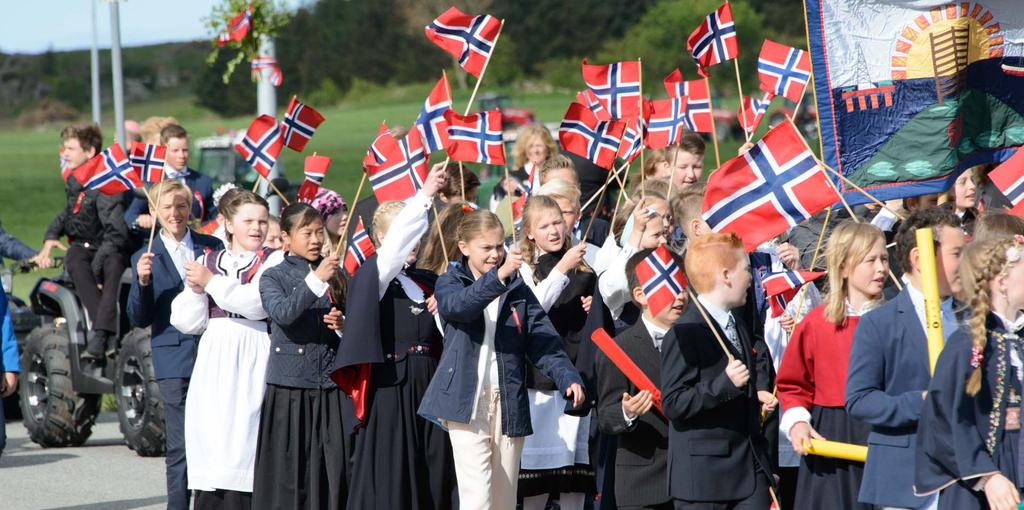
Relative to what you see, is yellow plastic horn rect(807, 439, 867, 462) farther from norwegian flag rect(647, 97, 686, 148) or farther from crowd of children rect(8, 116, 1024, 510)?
norwegian flag rect(647, 97, 686, 148)

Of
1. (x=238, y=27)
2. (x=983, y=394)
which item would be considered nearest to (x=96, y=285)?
(x=238, y=27)

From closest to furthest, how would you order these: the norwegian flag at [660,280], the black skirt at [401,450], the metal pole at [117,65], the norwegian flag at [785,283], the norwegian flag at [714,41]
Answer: the norwegian flag at [660,280], the norwegian flag at [785,283], the black skirt at [401,450], the norwegian flag at [714,41], the metal pole at [117,65]

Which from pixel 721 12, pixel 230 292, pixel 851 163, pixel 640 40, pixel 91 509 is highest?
pixel 640 40

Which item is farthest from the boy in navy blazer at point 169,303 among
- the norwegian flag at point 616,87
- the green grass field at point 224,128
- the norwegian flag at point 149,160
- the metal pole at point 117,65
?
the green grass field at point 224,128

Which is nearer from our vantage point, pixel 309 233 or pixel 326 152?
pixel 309 233

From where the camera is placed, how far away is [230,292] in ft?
25.2

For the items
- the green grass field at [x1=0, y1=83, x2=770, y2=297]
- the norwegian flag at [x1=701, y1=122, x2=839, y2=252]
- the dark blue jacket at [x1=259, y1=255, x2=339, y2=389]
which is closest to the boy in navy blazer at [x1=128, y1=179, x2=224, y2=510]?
the dark blue jacket at [x1=259, y1=255, x2=339, y2=389]

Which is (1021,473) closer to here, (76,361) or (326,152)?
(76,361)

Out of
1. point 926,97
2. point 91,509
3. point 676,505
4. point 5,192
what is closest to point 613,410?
point 676,505

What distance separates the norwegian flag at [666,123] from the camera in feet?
32.8

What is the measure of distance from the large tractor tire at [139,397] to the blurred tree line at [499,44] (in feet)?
177

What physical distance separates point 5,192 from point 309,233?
1781 inches

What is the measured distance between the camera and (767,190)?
6.78m

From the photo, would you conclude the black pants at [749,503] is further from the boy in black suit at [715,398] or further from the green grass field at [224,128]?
the green grass field at [224,128]
